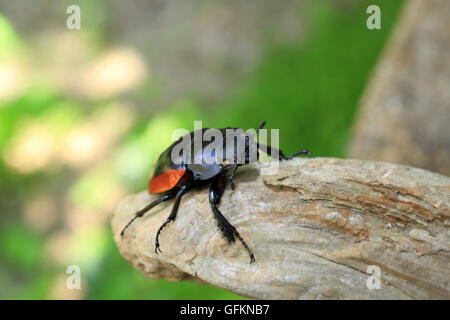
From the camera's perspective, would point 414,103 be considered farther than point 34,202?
No

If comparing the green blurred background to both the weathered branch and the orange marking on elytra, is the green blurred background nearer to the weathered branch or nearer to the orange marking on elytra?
the orange marking on elytra

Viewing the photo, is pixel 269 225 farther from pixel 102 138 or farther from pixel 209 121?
pixel 102 138

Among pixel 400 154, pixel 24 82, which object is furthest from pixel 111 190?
pixel 400 154

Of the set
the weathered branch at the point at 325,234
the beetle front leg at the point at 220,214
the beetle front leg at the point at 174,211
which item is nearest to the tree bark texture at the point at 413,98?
the weathered branch at the point at 325,234

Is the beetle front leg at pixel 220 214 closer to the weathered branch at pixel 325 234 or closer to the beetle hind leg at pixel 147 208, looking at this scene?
the weathered branch at pixel 325 234

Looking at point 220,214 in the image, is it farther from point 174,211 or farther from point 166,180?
point 166,180

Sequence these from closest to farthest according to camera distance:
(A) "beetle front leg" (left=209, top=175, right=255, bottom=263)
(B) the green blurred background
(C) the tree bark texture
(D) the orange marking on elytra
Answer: (A) "beetle front leg" (left=209, top=175, right=255, bottom=263)
(D) the orange marking on elytra
(C) the tree bark texture
(B) the green blurred background

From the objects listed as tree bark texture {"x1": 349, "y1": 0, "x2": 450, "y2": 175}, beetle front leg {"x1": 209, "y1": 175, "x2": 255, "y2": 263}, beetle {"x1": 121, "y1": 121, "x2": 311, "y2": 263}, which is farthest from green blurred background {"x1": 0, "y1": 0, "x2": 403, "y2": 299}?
beetle front leg {"x1": 209, "y1": 175, "x2": 255, "y2": 263}
